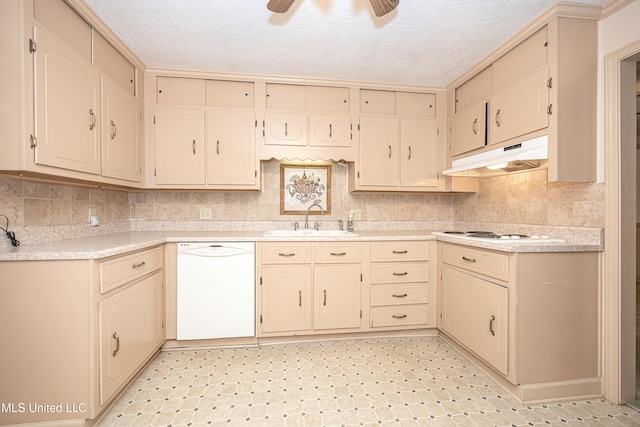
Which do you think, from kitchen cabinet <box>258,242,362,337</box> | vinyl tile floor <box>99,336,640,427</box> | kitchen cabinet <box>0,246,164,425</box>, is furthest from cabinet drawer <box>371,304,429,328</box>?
kitchen cabinet <box>0,246,164,425</box>

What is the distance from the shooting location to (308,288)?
2449 mm

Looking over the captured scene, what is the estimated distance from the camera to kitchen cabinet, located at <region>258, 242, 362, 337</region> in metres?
2.41

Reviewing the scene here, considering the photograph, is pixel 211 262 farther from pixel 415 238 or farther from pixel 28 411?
pixel 415 238

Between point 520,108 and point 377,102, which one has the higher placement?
point 377,102

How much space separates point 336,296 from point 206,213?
150cm

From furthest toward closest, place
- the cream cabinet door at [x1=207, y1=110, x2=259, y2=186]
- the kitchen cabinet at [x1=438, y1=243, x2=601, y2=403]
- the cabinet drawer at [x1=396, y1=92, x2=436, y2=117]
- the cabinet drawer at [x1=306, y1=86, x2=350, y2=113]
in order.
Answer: the cabinet drawer at [x1=396, y1=92, x2=436, y2=117], the cabinet drawer at [x1=306, y1=86, x2=350, y2=113], the cream cabinet door at [x1=207, y1=110, x2=259, y2=186], the kitchen cabinet at [x1=438, y1=243, x2=601, y2=403]

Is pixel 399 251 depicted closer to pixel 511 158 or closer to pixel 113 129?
pixel 511 158

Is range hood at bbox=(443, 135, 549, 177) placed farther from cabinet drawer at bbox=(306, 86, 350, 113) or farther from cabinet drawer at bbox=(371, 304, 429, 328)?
cabinet drawer at bbox=(371, 304, 429, 328)

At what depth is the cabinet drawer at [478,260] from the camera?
1.81m

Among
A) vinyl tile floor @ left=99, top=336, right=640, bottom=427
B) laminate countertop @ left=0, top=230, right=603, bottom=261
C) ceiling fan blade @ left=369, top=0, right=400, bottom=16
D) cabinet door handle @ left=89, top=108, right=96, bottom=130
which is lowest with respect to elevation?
vinyl tile floor @ left=99, top=336, right=640, bottom=427

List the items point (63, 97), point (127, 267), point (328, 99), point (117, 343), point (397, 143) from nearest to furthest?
point (63, 97) < point (117, 343) < point (127, 267) < point (328, 99) < point (397, 143)

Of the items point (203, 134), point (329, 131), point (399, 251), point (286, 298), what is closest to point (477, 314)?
point (399, 251)

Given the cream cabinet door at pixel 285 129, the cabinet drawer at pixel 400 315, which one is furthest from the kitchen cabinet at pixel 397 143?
the cabinet drawer at pixel 400 315

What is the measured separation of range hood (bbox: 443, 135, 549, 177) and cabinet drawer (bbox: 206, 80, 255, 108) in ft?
6.42
